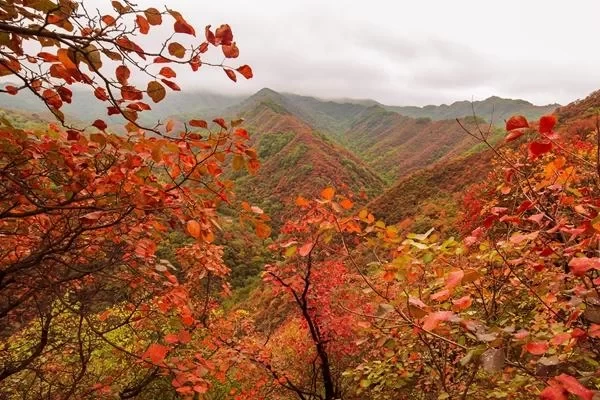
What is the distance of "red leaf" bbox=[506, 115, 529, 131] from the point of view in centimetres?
154

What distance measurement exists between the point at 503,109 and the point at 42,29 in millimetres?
226995

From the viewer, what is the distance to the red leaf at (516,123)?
1.54 metres

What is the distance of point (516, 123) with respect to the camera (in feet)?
5.28

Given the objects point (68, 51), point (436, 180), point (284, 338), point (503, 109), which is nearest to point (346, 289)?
point (284, 338)

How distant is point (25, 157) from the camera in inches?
88.9

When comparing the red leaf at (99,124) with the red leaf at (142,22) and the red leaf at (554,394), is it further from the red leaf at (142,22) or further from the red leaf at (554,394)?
the red leaf at (554,394)

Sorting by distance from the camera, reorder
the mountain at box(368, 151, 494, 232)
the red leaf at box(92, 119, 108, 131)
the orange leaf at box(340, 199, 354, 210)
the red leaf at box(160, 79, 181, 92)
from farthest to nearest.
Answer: the mountain at box(368, 151, 494, 232) → the orange leaf at box(340, 199, 354, 210) → the red leaf at box(92, 119, 108, 131) → the red leaf at box(160, 79, 181, 92)

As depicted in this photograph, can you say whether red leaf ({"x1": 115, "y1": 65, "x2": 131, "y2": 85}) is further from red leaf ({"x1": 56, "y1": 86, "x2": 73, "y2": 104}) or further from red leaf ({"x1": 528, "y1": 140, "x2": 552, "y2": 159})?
red leaf ({"x1": 528, "y1": 140, "x2": 552, "y2": 159})

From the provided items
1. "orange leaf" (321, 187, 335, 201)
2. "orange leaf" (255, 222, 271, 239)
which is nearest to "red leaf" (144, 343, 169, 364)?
"orange leaf" (255, 222, 271, 239)

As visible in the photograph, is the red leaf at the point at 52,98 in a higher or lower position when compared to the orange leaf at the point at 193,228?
higher

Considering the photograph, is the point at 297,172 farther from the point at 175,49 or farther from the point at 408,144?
the point at 408,144

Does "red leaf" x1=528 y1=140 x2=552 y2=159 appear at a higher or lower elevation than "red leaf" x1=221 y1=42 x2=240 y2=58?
lower

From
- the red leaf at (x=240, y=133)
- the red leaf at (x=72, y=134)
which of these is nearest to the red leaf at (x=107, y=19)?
the red leaf at (x=72, y=134)

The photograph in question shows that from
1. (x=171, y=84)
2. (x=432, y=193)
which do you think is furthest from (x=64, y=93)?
(x=432, y=193)
